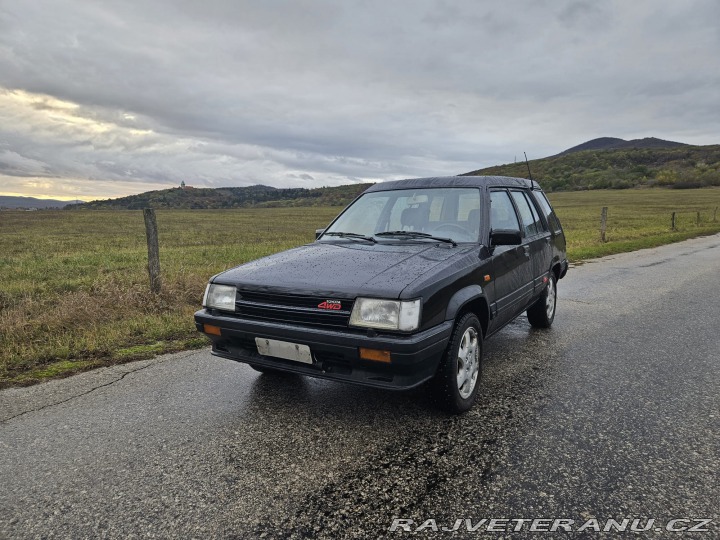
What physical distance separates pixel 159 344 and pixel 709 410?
15.5 feet

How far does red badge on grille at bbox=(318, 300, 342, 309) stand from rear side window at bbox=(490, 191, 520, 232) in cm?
168

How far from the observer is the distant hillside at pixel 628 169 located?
3371 inches

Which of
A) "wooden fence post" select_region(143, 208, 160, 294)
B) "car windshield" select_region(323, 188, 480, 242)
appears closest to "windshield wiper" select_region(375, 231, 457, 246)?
"car windshield" select_region(323, 188, 480, 242)

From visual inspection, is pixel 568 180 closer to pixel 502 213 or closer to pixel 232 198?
pixel 232 198

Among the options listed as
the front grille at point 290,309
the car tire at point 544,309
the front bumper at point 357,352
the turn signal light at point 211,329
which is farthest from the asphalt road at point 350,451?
the car tire at point 544,309

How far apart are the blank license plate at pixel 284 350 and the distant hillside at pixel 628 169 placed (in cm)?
7923

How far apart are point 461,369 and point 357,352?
867mm

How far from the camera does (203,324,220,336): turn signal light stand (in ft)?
10.6

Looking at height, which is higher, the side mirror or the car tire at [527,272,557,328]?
the side mirror

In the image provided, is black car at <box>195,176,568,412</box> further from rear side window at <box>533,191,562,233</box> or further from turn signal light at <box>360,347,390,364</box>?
rear side window at <box>533,191,562,233</box>

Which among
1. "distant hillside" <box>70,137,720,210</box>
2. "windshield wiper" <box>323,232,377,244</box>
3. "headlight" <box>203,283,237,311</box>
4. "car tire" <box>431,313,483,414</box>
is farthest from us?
"distant hillside" <box>70,137,720,210</box>

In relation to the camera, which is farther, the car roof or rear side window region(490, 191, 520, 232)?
the car roof

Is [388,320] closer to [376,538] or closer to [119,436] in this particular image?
[376,538]

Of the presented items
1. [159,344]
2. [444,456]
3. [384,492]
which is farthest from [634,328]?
[159,344]
